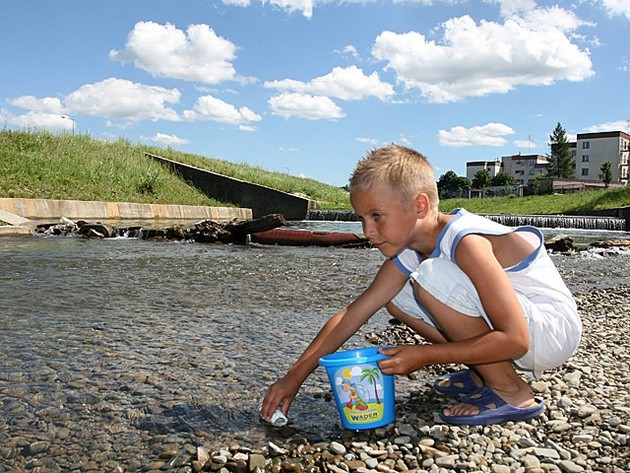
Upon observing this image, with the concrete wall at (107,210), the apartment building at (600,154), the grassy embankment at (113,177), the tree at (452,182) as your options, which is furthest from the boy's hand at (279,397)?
the tree at (452,182)

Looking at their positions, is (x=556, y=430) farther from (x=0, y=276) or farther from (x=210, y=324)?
(x=0, y=276)

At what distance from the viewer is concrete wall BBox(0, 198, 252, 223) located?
14117mm

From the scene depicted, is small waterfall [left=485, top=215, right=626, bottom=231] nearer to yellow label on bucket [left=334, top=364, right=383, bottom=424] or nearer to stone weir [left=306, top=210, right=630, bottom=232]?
stone weir [left=306, top=210, right=630, bottom=232]

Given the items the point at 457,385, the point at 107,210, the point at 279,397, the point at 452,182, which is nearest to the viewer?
the point at 279,397

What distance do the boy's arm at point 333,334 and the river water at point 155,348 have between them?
0.13 m

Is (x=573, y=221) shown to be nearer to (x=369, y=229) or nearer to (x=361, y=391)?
(x=369, y=229)

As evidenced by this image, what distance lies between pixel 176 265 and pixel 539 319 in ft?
20.6

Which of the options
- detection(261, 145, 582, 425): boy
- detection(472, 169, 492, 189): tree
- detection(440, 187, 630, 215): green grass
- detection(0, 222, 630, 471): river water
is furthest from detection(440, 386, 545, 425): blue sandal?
detection(472, 169, 492, 189): tree

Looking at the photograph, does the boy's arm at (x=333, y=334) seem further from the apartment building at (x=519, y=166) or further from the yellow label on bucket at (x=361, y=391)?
the apartment building at (x=519, y=166)

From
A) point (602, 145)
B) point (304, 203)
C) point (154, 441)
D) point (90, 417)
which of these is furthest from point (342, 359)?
point (602, 145)

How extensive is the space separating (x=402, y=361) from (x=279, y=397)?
55cm

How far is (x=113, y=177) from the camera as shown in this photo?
19.9 metres

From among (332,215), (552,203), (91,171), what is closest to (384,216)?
(91,171)

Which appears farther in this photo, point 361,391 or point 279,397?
point 279,397
